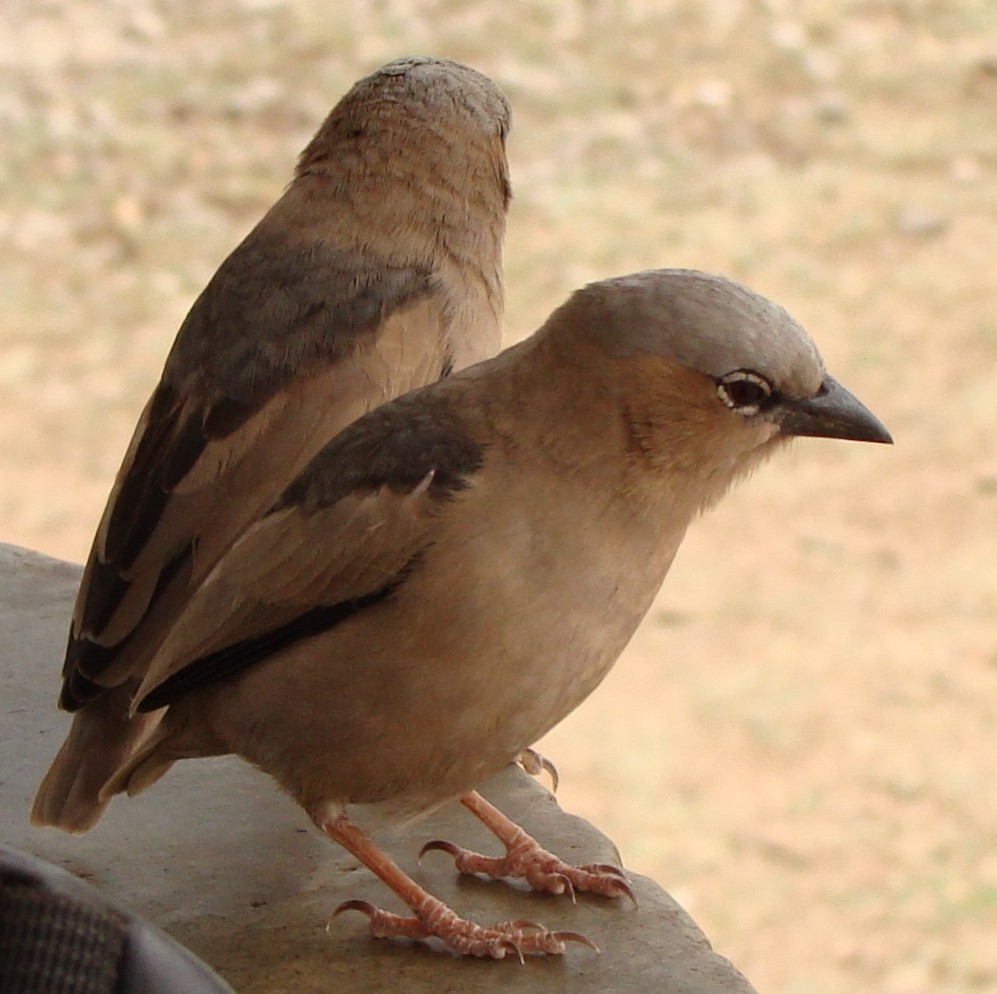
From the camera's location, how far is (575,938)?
312cm

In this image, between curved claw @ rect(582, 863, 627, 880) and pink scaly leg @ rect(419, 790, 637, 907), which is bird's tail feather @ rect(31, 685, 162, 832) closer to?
pink scaly leg @ rect(419, 790, 637, 907)

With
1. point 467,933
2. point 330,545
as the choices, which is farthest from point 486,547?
point 467,933

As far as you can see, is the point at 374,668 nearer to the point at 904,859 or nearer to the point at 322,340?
the point at 322,340

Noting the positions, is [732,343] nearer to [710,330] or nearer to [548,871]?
[710,330]

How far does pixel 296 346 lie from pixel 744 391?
3.44 feet

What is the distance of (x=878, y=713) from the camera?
245 inches

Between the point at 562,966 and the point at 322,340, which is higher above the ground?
the point at 322,340

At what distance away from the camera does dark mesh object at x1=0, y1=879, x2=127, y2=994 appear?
6.63ft

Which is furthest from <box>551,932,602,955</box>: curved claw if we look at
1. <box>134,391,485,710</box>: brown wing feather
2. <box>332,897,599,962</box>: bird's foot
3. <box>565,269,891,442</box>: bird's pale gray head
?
<box>565,269,891,442</box>: bird's pale gray head

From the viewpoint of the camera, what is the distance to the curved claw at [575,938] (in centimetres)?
310

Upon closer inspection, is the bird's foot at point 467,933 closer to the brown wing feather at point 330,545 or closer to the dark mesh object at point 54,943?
the brown wing feather at point 330,545

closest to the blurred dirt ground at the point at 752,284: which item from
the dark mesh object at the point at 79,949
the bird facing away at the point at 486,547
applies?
the bird facing away at the point at 486,547

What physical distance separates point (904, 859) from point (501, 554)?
10.9 feet

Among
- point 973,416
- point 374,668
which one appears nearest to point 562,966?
point 374,668
